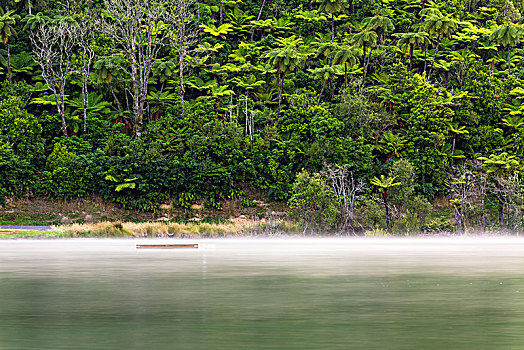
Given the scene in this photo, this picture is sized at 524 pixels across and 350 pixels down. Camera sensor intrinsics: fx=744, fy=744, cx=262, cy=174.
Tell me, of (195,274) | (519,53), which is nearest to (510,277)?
(195,274)

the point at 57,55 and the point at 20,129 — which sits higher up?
the point at 57,55

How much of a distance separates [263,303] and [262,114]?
44023 mm

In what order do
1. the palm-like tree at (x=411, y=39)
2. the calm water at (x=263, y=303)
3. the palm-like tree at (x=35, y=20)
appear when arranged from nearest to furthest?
the calm water at (x=263, y=303), the palm-like tree at (x=35, y=20), the palm-like tree at (x=411, y=39)

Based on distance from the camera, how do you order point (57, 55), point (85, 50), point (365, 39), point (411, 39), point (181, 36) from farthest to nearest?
point (411, 39) → point (365, 39) → point (57, 55) → point (181, 36) → point (85, 50)

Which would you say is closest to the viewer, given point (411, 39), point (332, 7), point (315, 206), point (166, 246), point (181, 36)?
point (166, 246)

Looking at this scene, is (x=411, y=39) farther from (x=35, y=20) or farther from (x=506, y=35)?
(x=35, y=20)

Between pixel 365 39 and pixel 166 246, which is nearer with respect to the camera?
pixel 166 246

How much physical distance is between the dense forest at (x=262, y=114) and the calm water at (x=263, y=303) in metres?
20.9

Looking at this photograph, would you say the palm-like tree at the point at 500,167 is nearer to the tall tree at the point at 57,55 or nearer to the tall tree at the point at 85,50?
the tall tree at the point at 85,50

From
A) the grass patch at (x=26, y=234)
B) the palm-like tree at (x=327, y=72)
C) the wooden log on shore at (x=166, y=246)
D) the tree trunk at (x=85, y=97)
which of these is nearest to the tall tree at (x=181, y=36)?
the tree trunk at (x=85, y=97)

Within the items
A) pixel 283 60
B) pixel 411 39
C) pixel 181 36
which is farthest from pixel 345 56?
pixel 181 36

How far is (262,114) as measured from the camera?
187 ft

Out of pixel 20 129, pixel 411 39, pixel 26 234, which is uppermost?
pixel 411 39

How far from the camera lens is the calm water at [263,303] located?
9.77 meters
